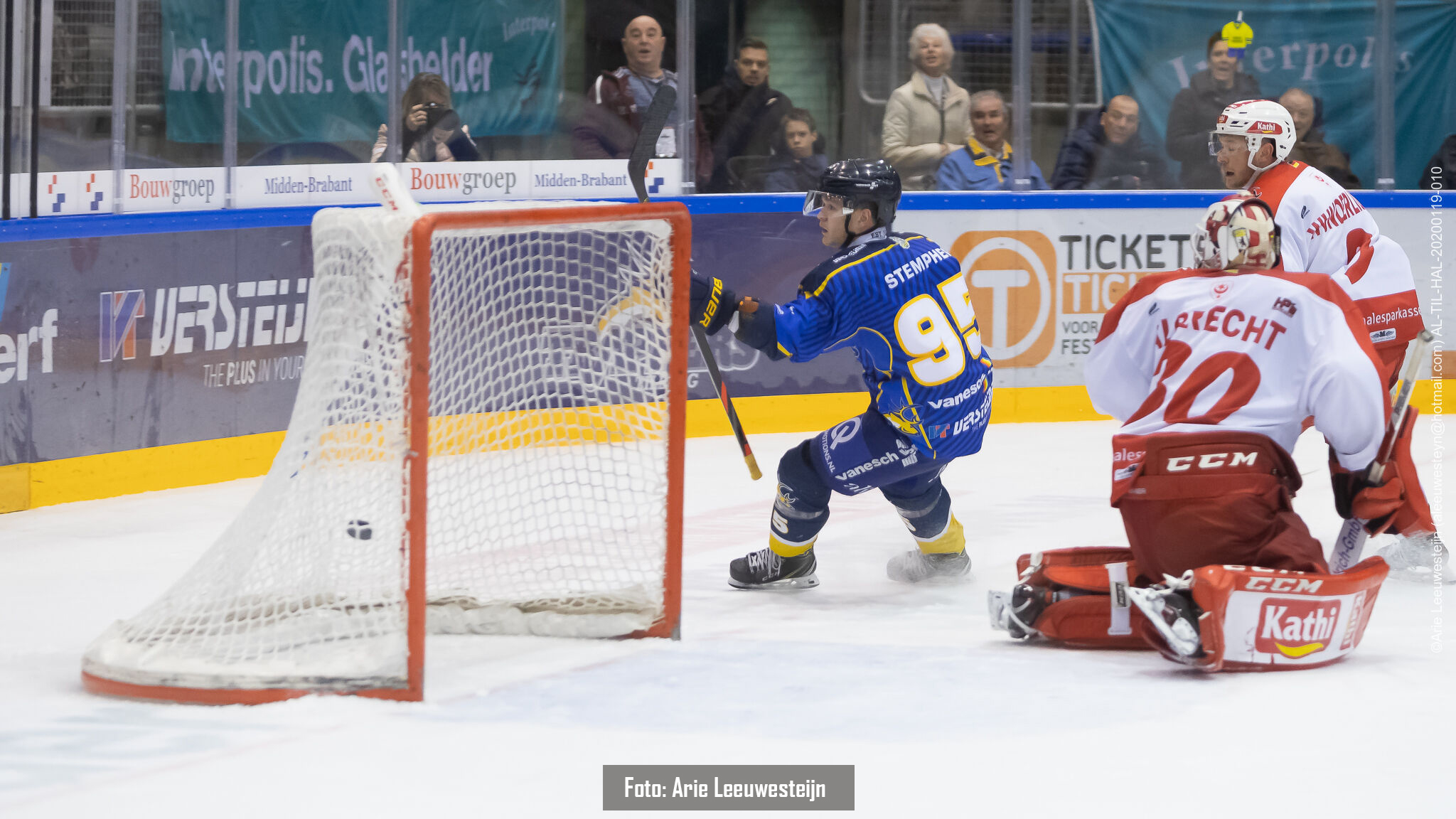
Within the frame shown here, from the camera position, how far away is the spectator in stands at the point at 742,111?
23.8 ft

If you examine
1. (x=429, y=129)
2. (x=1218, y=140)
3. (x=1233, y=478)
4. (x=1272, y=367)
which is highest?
(x=429, y=129)

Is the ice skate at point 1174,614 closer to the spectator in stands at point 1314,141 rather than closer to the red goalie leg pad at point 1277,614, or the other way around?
the red goalie leg pad at point 1277,614

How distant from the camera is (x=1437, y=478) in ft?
19.6

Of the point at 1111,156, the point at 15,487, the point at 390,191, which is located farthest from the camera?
the point at 1111,156

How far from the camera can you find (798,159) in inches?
292

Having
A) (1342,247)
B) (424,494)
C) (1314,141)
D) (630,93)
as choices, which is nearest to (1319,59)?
(1314,141)

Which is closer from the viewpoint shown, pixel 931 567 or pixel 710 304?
pixel 710 304

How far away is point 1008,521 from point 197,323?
277 cm

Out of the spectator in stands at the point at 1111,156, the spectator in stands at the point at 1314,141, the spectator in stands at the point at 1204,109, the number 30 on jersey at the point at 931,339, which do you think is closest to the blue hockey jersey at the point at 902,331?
the number 30 on jersey at the point at 931,339

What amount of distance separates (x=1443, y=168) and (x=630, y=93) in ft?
12.5

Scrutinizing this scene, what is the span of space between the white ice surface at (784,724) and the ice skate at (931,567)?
7.4 inches

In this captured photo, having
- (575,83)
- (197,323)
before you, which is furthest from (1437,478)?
(197,323)

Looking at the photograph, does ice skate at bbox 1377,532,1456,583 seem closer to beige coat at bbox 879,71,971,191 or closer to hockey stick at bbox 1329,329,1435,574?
hockey stick at bbox 1329,329,1435,574

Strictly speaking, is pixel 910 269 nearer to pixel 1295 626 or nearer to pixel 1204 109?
pixel 1295 626
